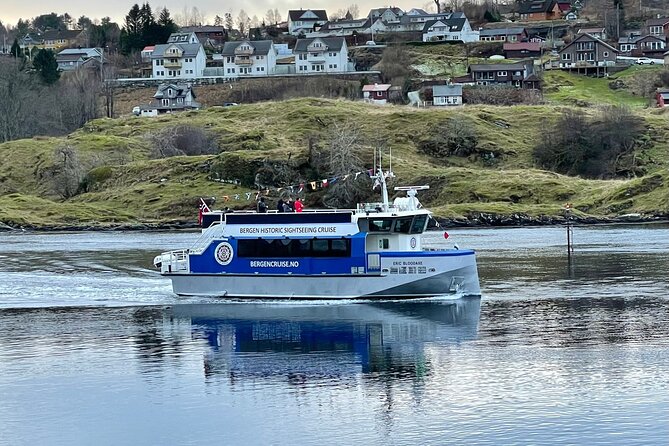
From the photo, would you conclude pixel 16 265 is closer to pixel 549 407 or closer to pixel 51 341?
pixel 51 341

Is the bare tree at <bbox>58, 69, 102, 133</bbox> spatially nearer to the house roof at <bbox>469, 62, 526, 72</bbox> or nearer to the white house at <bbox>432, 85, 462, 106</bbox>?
the white house at <bbox>432, 85, 462, 106</bbox>

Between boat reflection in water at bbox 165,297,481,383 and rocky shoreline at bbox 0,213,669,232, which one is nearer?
boat reflection in water at bbox 165,297,481,383

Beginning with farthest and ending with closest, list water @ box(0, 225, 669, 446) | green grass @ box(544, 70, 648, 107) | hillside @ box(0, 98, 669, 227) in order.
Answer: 1. green grass @ box(544, 70, 648, 107)
2. hillside @ box(0, 98, 669, 227)
3. water @ box(0, 225, 669, 446)

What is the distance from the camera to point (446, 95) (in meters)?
172

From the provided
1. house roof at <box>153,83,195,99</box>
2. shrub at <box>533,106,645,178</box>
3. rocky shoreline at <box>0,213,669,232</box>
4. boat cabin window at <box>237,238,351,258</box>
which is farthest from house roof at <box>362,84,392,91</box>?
boat cabin window at <box>237,238,351,258</box>

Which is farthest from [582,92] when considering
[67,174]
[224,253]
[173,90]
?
[224,253]

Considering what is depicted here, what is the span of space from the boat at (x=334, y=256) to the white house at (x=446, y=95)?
11302cm

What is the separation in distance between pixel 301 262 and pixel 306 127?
96.0 m

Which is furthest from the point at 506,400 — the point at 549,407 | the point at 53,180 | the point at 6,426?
the point at 53,180

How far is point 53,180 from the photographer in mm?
144250

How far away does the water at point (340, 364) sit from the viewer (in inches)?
1487

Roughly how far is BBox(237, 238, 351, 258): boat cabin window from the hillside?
190 ft

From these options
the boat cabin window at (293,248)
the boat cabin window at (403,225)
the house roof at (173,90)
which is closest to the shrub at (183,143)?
the house roof at (173,90)

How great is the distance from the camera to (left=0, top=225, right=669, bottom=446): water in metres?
37.8
